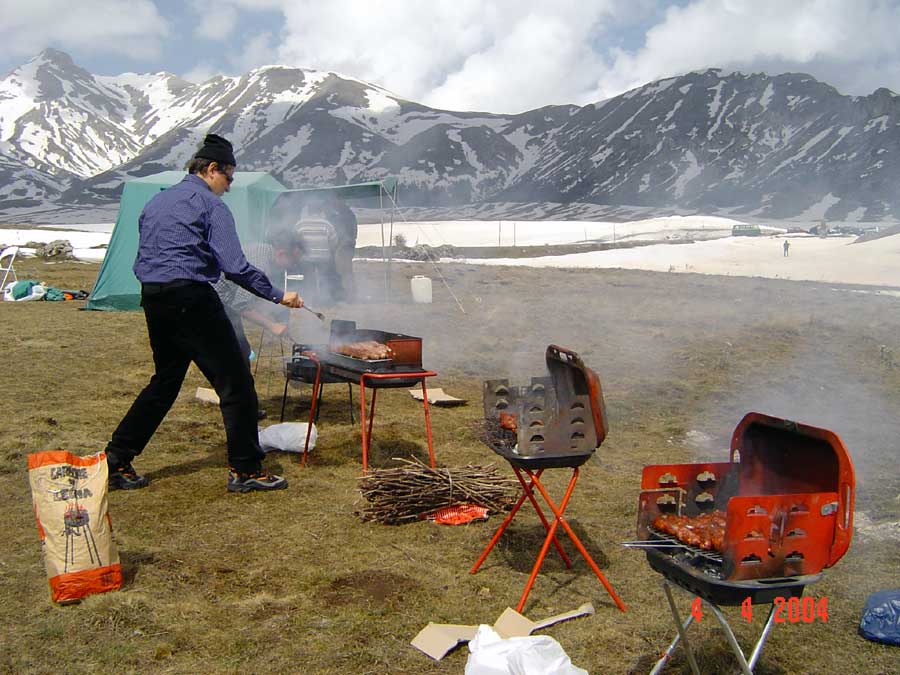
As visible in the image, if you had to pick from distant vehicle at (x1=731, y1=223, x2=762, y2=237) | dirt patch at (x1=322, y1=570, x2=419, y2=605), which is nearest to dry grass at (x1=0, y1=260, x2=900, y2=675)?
dirt patch at (x1=322, y1=570, x2=419, y2=605)

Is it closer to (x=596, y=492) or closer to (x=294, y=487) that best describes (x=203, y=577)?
(x=294, y=487)

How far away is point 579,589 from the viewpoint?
3.51 m

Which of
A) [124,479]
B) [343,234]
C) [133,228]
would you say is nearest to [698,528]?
[124,479]

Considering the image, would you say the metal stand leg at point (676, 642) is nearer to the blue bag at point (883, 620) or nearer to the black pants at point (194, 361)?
the blue bag at point (883, 620)

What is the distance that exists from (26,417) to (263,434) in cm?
224

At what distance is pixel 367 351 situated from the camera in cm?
516

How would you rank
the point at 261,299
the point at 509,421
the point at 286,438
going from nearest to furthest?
1. the point at 509,421
2. the point at 286,438
3. the point at 261,299

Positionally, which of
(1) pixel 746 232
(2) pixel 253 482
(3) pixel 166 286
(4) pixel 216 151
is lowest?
(2) pixel 253 482

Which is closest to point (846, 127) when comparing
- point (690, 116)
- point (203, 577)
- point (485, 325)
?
point (690, 116)

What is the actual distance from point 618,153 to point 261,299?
151353 millimetres

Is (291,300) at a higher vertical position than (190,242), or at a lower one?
lower

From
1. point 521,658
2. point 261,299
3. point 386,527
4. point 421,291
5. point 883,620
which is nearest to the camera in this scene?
point 521,658

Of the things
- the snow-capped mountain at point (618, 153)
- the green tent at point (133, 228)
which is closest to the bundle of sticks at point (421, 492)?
the green tent at point (133, 228)

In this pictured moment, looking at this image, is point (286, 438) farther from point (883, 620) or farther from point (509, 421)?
point (883, 620)
